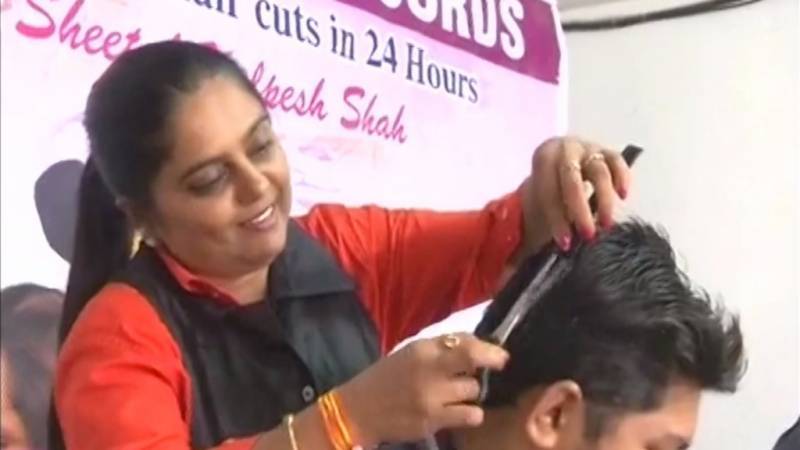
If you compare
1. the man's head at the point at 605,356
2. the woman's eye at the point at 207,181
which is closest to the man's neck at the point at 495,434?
the man's head at the point at 605,356

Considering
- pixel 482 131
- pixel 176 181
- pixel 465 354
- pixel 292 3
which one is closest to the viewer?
pixel 465 354

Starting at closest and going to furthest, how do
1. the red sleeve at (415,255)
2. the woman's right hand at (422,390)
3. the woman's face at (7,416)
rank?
the woman's right hand at (422,390)
the woman's face at (7,416)
the red sleeve at (415,255)

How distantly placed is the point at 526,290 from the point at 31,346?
30 cm

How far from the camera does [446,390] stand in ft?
2.12

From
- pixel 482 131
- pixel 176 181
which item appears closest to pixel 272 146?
pixel 176 181

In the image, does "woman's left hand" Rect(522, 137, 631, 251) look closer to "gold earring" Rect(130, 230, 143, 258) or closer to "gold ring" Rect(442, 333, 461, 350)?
"gold ring" Rect(442, 333, 461, 350)

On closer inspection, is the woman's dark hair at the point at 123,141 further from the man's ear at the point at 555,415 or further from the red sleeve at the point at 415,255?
the man's ear at the point at 555,415

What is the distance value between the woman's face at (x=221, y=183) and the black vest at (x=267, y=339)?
0.03 metres

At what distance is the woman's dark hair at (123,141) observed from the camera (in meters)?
0.74

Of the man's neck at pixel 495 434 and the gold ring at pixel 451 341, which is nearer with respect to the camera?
the gold ring at pixel 451 341

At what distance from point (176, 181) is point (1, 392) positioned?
0.16 m

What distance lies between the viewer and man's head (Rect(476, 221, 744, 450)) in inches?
30.4

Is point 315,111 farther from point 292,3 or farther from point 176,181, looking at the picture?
point 176,181

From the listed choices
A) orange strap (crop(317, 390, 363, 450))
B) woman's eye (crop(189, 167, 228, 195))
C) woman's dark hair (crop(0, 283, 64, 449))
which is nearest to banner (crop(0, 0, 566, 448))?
woman's dark hair (crop(0, 283, 64, 449))
